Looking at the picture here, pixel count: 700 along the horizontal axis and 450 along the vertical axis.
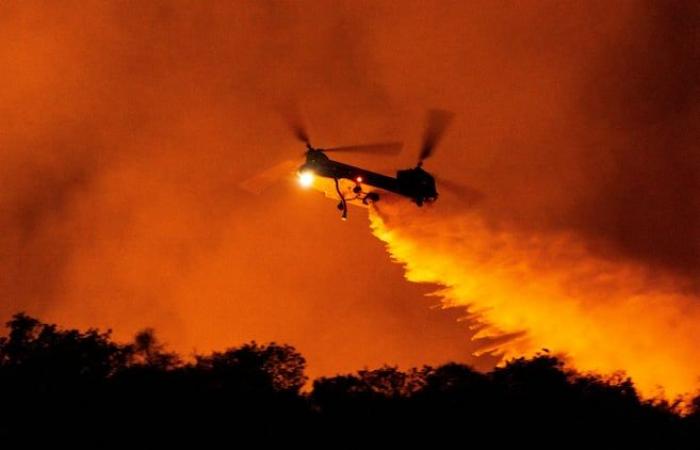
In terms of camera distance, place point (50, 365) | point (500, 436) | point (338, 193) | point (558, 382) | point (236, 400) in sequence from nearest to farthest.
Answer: point (338, 193) → point (500, 436) → point (236, 400) → point (558, 382) → point (50, 365)

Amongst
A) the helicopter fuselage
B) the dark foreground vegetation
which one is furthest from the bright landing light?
the dark foreground vegetation

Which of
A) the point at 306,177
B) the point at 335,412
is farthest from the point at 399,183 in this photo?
the point at 335,412

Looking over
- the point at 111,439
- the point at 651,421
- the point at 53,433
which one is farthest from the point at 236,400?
the point at 651,421

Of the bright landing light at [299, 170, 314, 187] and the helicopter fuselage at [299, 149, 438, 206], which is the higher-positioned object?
the helicopter fuselage at [299, 149, 438, 206]

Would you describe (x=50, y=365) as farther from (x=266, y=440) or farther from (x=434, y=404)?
(x=434, y=404)

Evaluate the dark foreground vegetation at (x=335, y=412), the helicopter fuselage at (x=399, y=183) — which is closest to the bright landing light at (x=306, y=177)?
the helicopter fuselage at (x=399, y=183)

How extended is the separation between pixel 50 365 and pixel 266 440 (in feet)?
62.2

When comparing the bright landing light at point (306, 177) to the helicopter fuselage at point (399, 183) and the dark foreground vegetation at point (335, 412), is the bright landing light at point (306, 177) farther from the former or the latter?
the dark foreground vegetation at point (335, 412)

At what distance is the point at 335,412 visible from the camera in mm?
43500

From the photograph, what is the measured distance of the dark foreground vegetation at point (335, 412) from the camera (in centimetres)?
3950

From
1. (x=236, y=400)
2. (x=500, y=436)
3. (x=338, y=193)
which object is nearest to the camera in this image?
(x=338, y=193)

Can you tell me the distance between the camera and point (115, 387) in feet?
144

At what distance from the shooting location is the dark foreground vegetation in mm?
39500

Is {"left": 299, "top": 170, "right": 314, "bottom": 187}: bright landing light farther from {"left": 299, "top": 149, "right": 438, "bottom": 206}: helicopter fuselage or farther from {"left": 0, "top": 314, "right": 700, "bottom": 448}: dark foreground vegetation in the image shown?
{"left": 0, "top": 314, "right": 700, "bottom": 448}: dark foreground vegetation
